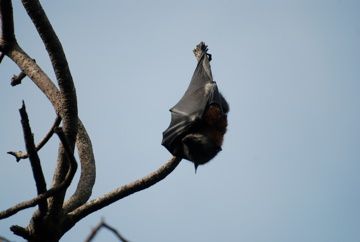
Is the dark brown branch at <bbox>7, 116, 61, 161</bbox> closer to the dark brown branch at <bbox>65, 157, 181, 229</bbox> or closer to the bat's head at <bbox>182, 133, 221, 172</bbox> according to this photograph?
the dark brown branch at <bbox>65, 157, 181, 229</bbox>

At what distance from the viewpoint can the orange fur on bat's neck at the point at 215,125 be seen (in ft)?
17.9

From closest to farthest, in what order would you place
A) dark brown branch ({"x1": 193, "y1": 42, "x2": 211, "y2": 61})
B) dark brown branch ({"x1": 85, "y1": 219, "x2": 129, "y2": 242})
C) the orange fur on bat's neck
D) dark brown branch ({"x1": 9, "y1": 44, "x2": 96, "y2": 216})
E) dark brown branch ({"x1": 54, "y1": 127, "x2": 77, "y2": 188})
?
dark brown branch ({"x1": 85, "y1": 219, "x2": 129, "y2": 242}) → dark brown branch ({"x1": 54, "y1": 127, "x2": 77, "y2": 188}) → dark brown branch ({"x1": 9, "y1": 44, "x2": 96, "y2": 216}) → the orange fur on bat's neck → dark brown branch ({"x1": 193, "y1": 42, "x2": 211, "y2": 61})

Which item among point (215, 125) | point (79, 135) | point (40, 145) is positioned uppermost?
point (215, 125)

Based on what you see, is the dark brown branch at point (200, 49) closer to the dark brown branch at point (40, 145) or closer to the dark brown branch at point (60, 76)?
the dark brown branch at point (40, 145)

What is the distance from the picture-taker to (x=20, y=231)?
11.8 feet

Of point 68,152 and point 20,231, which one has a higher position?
point 68,152

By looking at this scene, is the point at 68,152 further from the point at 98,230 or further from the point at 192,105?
the point at 192,105

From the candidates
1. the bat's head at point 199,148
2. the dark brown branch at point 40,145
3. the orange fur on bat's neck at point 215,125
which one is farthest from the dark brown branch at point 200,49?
the dark brown branch at point 40,145

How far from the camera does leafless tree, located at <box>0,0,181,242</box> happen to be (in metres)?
3.46

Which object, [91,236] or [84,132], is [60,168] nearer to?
Answer: [84,132]

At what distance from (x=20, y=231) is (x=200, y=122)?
9.15 feet

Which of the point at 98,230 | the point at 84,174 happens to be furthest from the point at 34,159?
the point at 98,230

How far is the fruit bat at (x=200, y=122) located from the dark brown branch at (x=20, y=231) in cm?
183

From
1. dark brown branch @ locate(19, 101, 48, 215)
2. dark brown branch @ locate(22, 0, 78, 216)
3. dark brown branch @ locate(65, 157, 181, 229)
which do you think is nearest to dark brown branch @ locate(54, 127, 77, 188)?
dark brown branch @ locate(19, 101, 48, 215)
